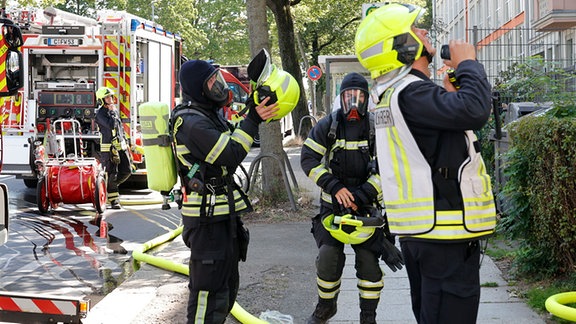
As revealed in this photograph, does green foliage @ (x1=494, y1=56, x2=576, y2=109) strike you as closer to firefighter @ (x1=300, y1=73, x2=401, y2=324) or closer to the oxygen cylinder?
firefighter @ (x1=300, y1=73, x2=401, y2=324)

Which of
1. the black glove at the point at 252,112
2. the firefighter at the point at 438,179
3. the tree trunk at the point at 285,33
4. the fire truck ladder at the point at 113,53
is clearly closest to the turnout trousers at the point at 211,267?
the black glove at the point at 252,112

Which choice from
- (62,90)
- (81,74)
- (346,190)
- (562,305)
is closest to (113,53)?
(81,74)

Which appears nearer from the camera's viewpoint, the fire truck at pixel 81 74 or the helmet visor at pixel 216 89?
the helmet visor at pixel 216 89

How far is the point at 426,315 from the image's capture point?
3.43 meters

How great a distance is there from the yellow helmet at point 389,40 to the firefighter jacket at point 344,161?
182cm

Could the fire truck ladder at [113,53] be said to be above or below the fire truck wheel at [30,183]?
above

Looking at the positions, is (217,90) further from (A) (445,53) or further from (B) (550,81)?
(B) (550,81)

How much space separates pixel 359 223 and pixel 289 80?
48.1 inches

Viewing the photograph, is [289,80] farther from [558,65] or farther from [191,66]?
[558,65]

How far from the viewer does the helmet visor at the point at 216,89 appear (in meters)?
4.60

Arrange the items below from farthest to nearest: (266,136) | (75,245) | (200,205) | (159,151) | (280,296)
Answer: (266,136), (75,245), (280,296), (159,151), (200,205)

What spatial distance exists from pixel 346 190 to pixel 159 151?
4.49ft

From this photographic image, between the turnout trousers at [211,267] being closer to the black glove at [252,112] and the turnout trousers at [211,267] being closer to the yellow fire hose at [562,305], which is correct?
the black glove at [252,112]

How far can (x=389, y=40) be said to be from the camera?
353 centimetres
